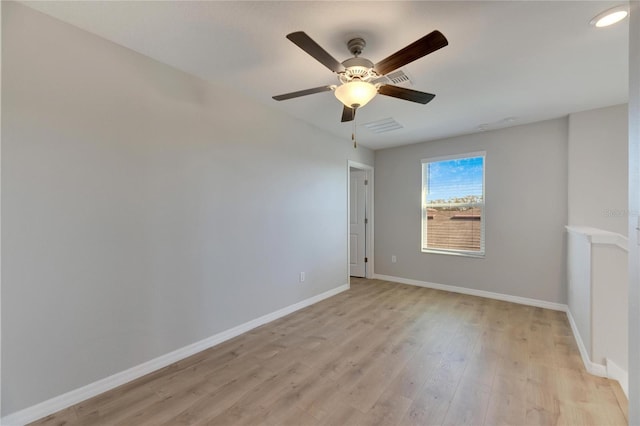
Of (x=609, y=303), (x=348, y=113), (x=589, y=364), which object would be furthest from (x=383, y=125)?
(x=589, y=364)

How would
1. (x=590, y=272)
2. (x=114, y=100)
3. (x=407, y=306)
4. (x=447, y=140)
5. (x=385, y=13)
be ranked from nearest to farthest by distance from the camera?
(x=385, y=13) < (x=114, y=100) < (x=590, y=272) < (x=407, y=306) < (x=447, y=140)

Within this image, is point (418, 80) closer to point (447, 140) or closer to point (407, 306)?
point (447, 140)

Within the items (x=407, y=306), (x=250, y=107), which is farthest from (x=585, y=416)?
(x=250, y=107)

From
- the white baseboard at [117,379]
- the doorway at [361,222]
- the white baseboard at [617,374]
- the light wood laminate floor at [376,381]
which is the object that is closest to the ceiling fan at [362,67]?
the light wood laminate floor at [376,381]

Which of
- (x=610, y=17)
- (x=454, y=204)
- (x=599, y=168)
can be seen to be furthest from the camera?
(x=454, y=204)

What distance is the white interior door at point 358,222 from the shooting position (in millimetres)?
5473

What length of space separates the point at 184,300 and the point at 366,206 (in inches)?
148

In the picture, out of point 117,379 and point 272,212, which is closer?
point 117,379

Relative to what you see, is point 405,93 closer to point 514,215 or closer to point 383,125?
point 383,125

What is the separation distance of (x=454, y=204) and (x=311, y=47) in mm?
3872

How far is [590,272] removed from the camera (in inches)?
89.1

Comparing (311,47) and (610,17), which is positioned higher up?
(610,17)

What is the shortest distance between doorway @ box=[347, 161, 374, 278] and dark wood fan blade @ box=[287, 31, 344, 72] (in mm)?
3700

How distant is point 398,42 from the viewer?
2.01 metres
